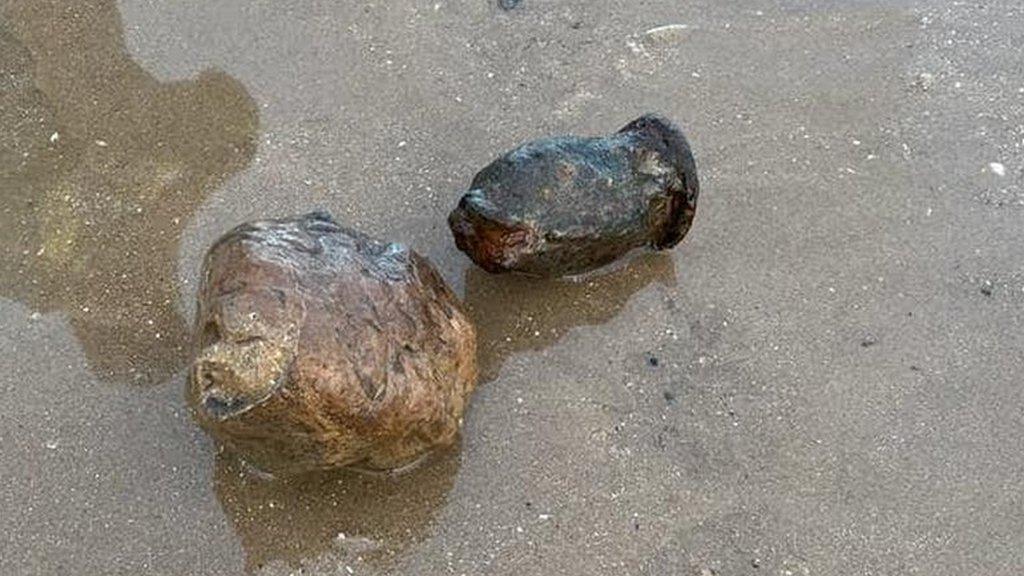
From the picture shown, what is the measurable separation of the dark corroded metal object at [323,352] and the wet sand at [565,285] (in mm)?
255

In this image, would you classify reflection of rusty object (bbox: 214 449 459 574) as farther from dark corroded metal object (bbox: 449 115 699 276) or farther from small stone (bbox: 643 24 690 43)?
small stone (bbox: 643 24 690 43)

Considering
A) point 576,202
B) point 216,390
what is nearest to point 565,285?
point 576,202

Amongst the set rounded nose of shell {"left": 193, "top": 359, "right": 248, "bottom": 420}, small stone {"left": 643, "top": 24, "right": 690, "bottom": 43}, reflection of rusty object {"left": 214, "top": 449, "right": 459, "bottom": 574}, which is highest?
rounded nose of shell {"left": 193, "top": 359, "right": 248, "bottom": 420}

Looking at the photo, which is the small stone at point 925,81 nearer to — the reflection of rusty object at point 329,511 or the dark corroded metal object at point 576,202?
the dark corroded metal object at point 576,202

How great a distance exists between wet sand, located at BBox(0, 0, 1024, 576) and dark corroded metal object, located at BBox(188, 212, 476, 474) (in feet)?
0.84

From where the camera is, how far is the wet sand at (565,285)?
Answer: 9.98 ft

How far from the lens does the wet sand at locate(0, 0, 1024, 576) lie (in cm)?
304

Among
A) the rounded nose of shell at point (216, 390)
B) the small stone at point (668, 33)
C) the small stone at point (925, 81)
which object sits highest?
the rounded nose of shell at point (216, 390)

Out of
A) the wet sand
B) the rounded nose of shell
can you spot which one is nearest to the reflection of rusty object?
the wet sand

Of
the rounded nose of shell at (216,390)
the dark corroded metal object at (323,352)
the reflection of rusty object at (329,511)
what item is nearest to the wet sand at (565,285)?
the reflection of rusty object at (329,511)

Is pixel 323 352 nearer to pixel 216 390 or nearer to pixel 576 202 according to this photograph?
pixel 216 390

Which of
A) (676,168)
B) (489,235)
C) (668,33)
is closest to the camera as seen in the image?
(489,235)

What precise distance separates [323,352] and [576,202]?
937mm

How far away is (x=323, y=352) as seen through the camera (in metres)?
2.71
